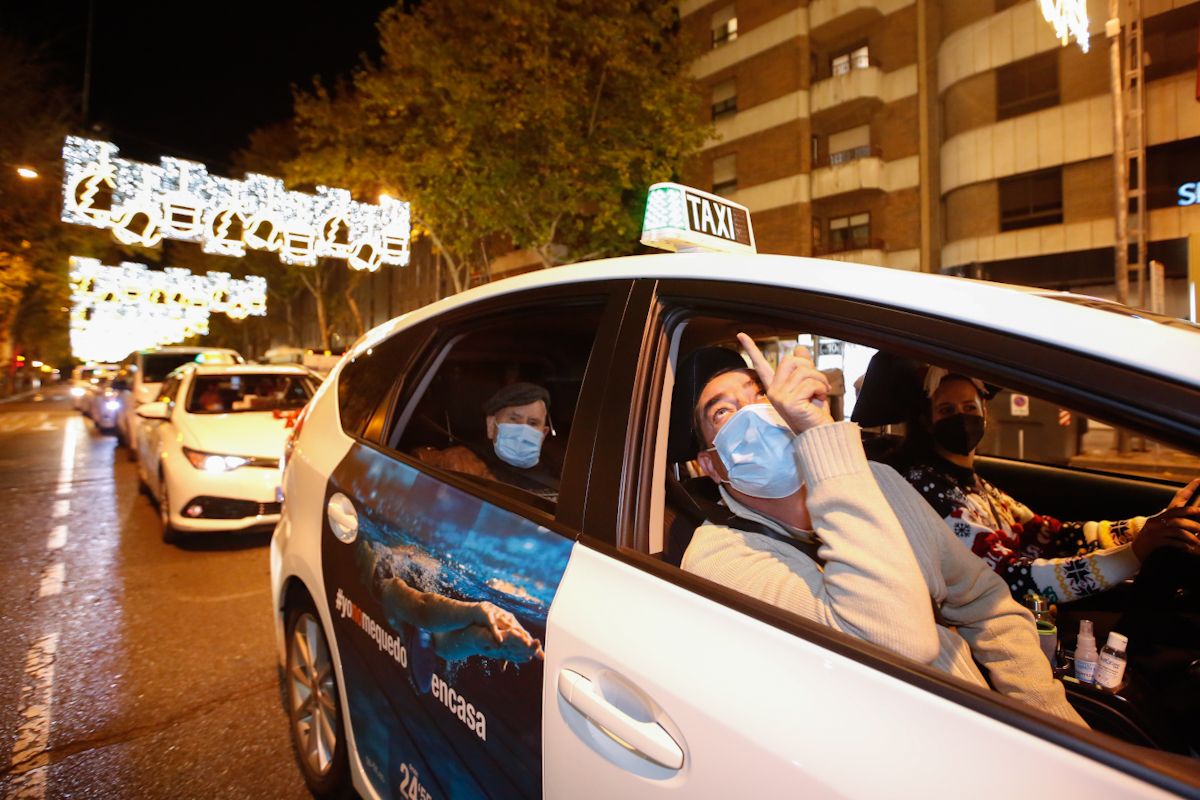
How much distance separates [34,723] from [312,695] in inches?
62.2

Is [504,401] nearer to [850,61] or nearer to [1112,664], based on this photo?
[1112,664]

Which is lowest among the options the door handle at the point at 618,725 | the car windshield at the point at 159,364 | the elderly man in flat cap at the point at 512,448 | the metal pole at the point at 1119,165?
the door handle at the point at 618,725

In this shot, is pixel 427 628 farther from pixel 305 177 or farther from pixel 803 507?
pixel 305 177

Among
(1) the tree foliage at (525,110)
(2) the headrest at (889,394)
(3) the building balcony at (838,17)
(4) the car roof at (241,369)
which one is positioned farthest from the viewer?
(3) the building balcony at (838,17)

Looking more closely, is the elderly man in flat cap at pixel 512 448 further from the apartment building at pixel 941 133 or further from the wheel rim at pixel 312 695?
the apartment building at pixel 941 133

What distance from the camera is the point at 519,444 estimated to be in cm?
252

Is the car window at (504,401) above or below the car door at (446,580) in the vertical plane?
above

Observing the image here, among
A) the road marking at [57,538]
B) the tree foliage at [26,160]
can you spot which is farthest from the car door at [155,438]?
the tree foliage at [26,160]

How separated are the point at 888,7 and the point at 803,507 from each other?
2361cm

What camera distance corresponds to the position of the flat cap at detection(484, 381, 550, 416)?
263 cm

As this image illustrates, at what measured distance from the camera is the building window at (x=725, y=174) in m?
22.9

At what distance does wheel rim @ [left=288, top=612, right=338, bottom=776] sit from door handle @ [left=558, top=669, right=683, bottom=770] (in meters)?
1.35

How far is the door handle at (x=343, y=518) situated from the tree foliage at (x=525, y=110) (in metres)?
13.7

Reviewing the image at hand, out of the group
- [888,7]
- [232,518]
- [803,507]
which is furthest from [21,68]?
[888,7]
